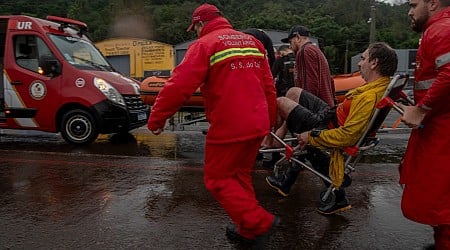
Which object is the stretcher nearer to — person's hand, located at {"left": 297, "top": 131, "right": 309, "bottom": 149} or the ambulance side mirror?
person's hand, located at {"left": 297, "top": 131, "right": 309, "bottom": 149}

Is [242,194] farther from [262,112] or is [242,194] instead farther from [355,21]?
[355,21]

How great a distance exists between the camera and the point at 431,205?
266cm

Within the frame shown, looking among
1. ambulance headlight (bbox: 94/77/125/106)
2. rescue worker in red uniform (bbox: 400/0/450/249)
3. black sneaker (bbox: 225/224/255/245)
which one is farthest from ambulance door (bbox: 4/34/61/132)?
rescue worker in red uniform (bbox: 400/0/450/249)

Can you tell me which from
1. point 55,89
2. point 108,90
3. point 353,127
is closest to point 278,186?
point 353,127

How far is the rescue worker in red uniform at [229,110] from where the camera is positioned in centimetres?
300

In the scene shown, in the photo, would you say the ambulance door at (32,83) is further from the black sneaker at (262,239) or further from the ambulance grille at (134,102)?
the black sneaker at (262,239)

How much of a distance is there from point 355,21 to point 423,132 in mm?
61027

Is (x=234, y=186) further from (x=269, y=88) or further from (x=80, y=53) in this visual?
(x=80, y=53)

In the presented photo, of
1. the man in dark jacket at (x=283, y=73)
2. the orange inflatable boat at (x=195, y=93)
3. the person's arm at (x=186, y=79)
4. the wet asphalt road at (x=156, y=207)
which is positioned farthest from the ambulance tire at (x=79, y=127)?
the person's arm at (x=186, y=79)

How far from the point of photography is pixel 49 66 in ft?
24.3

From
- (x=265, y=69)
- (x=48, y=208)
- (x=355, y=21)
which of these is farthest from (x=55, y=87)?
(x=355, y=21)

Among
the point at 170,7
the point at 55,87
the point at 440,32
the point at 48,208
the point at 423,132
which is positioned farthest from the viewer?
the point at 170,7

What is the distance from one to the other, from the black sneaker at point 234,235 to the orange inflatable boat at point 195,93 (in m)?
4.52

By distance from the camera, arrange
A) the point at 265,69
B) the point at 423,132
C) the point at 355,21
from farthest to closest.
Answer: the point at 355,21, the point at 265,69, the point at 423,132
